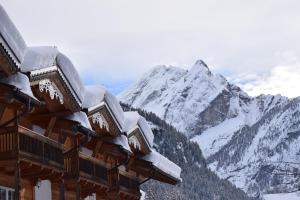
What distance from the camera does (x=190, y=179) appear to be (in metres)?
159

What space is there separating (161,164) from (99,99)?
6.10 meters

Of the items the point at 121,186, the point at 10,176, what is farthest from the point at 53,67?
the point at 121,186

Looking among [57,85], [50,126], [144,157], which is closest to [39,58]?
[57,85]

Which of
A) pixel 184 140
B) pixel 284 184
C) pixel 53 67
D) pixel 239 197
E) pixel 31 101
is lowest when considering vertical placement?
pixel 284 184

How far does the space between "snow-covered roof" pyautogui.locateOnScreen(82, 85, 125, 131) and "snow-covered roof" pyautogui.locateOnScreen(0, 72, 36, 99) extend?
3833 millimetres

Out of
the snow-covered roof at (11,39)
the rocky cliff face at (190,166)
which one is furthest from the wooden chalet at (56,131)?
the rocky cliff face at (190,166)

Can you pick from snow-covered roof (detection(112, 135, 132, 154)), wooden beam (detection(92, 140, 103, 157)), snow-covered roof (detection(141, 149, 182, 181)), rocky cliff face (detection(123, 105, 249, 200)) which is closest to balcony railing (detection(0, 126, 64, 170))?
Answer: snow-covered roof (detection(112, 135, 132, 154))

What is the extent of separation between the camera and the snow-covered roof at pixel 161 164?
24703 mm

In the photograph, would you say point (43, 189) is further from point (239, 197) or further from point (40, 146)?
point (239, 197)

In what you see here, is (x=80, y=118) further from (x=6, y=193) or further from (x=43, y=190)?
(x=6, y=193)

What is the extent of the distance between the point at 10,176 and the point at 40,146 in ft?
3.30

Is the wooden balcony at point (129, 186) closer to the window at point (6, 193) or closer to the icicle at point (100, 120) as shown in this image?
the icicle at point (100, 120)

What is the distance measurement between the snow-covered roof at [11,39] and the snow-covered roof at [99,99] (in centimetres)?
430

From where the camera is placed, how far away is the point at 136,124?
78.2ft
